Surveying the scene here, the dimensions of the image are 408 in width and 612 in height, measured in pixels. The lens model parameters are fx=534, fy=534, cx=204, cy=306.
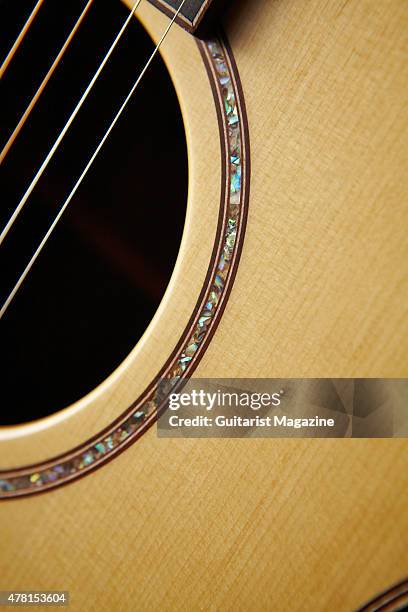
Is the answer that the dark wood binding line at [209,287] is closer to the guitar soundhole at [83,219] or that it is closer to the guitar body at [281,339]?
the guitar body at [281,339]

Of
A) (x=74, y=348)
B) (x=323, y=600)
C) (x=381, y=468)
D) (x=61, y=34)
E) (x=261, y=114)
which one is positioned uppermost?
(x=61, y=34)

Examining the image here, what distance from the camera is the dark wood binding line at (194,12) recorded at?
0.53m

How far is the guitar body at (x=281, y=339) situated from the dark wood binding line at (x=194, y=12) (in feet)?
0.06

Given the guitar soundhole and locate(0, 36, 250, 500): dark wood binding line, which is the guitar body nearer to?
locate(0, 36, 250, 500): dark wood binding line

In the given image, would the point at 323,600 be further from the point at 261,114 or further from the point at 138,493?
the point at 261,114

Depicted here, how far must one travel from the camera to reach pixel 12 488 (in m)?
0.58

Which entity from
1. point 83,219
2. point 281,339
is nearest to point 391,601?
point 281,339

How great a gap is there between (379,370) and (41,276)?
0.47 metres

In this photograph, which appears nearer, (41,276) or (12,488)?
(12,488)

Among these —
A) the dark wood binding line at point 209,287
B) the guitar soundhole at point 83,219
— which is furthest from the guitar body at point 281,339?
the guitar soundhole at point 83,219

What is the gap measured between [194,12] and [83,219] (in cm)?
32

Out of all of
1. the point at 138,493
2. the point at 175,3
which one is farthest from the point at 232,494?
the point at 175,3

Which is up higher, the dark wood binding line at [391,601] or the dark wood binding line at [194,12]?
the dark wood binding line at [194,12]

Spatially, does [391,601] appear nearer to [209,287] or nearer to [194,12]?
[209,287]
